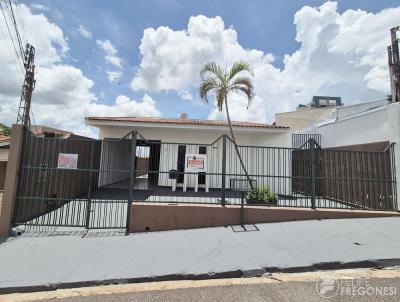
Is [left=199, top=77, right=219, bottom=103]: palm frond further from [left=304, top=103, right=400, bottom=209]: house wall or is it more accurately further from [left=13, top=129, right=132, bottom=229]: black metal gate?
[left=304, top=103, right=400, bottom=209]: house wall

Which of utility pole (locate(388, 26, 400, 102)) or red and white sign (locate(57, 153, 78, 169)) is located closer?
red and white sign (locate(57, 153, 78, 169))

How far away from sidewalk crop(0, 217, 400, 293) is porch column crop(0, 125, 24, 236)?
0.51 m

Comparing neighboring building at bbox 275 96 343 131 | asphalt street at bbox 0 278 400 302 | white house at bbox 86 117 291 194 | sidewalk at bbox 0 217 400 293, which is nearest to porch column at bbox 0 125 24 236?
sidewalk at bbox 0 217 400 293

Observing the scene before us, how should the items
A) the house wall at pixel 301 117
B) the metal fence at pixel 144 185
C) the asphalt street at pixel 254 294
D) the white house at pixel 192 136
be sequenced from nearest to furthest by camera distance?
the asphalt street at pixel 254 294 < the metal fence at pixel 144 185 < the white house at pixel 192 136 < the house wall at pixel 301 117

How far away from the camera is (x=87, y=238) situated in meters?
5.43

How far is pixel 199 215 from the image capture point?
6094 millimetres

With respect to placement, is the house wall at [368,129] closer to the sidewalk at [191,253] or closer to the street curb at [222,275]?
the sidewalk at [191,253]

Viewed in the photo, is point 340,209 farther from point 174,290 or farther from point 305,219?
point 174,290

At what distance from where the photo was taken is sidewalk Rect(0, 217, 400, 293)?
3834 millimetres

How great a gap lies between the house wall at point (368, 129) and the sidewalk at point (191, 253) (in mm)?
2997

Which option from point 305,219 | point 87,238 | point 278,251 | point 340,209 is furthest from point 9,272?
point 340,209

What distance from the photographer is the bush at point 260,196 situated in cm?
675

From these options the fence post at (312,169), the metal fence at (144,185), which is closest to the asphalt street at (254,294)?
the metal fence at (144,185)

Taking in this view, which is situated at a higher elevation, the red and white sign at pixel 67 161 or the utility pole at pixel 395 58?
the utility pole at pixel 395 58
